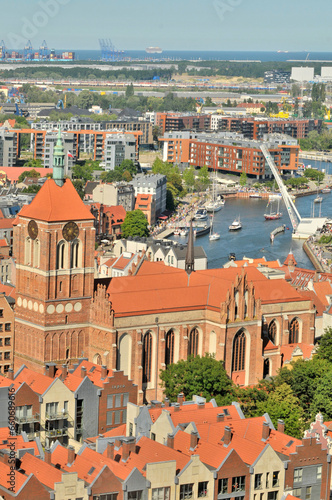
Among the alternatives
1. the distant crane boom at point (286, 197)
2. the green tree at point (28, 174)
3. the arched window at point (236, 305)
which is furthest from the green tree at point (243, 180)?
the arched window at point (236, 305)

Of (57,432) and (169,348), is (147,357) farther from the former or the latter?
(57,432)

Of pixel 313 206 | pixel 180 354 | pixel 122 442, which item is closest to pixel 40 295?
pixel 180 354

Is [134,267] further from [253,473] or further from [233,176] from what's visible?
[233,176]

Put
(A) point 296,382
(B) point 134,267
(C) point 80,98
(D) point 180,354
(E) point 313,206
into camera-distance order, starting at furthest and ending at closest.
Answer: (C) point 80,98 → (E) point 313,206 → (B) point 134,267 → (D) point 180,354 → (A) point 296,382

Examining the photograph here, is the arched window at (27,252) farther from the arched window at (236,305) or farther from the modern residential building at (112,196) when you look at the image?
the modern residential building at (112,196)

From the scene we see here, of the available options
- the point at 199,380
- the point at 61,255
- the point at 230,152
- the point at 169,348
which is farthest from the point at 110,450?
the point at 230,152

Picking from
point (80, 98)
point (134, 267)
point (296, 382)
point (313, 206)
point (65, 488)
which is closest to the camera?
point (65, 488)

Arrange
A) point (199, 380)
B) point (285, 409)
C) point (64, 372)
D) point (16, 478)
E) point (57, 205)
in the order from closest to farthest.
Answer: point (16, 478) < point (285, 409) < point (64, 372) < point (199, 380) < point (57, 205)
